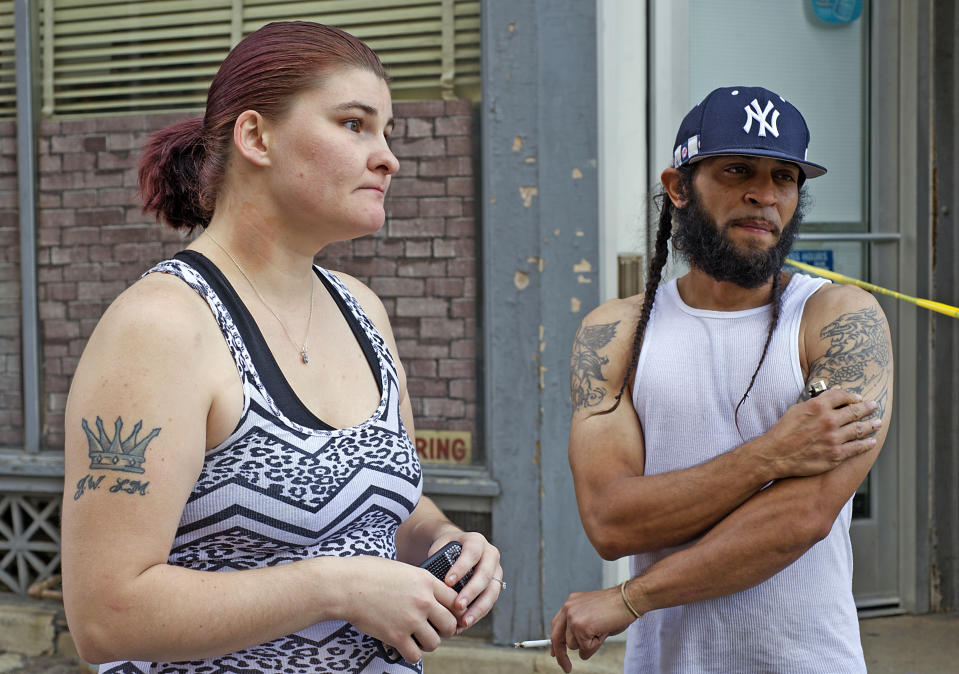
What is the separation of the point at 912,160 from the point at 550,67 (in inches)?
74.2

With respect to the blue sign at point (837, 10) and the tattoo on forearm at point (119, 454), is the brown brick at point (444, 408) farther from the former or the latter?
the tattoo on forearm at point (119, 454)

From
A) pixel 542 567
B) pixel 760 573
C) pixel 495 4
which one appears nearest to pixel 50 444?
pixel 542 567

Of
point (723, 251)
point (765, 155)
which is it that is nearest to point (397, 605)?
point (723, 251)

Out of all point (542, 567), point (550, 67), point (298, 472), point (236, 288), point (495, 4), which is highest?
point (495, 4)

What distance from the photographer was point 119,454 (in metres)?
1.49

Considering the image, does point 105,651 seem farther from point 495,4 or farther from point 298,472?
point 495,4

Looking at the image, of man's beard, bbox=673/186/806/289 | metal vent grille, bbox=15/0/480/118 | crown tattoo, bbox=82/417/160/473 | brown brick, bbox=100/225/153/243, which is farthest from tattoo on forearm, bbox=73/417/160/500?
brown brick, bbox=100/225/153/243

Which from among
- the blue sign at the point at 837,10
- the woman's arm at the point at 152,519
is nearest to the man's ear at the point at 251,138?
the woman's arm at the point at 152,519

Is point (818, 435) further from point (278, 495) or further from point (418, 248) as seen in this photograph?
point (418, 248)

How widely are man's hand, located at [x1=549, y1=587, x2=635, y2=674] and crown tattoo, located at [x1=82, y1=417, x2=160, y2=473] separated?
102 cm

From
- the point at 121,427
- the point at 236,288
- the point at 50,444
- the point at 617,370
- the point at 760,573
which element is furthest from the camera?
the point at 50,444

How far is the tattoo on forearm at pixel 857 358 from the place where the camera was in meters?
2.12

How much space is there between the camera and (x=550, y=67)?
4.30 meters

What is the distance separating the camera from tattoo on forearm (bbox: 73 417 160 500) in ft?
4.88
